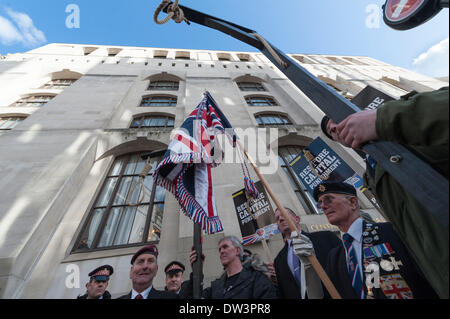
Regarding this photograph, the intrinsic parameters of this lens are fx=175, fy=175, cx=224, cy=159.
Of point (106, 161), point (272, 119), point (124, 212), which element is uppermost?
point (272, 119)

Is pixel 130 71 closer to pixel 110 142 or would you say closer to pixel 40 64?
pixel 40 64

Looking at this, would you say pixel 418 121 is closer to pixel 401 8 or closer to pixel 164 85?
pixel 401 8

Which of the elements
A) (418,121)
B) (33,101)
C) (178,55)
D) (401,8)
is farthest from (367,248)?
(178,55)

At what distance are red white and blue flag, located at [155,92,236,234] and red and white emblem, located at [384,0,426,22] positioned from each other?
325 cm

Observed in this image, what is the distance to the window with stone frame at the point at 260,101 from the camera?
529 inches

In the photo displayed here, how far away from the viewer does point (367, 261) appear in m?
2.35

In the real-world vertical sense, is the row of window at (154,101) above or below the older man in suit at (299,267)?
above

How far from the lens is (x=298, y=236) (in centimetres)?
266

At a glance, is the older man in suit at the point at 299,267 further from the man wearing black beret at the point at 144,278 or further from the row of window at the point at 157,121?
the row of window at the point at 157,121

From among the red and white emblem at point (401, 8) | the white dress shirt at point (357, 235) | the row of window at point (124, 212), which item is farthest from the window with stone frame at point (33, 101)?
the white dress shirt at point (357, 235)

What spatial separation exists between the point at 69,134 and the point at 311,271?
10968 millimetres

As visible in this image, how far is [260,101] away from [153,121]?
8.04m

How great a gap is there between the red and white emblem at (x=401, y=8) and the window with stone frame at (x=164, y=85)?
14.8 m
